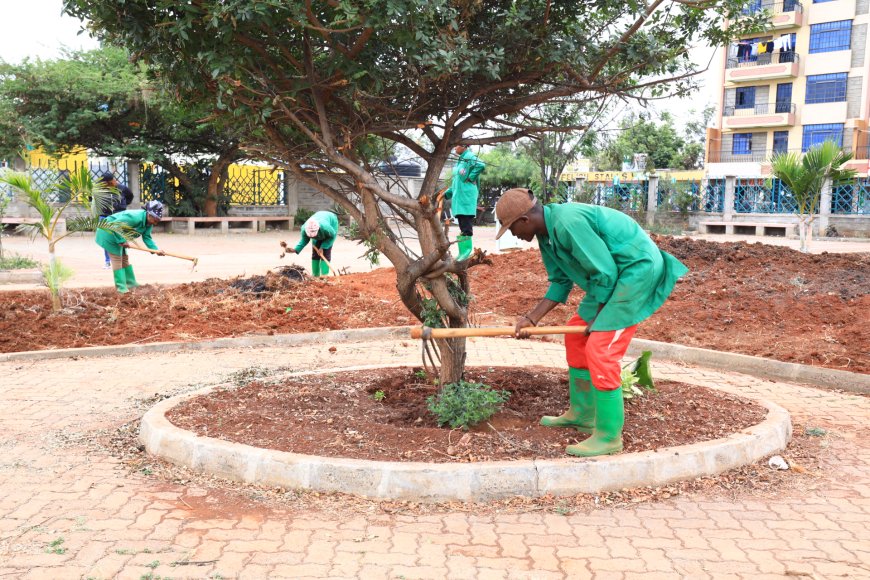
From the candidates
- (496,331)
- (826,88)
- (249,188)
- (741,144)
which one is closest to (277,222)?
(249,188)

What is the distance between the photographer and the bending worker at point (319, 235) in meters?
11.3

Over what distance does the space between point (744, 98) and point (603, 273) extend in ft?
143

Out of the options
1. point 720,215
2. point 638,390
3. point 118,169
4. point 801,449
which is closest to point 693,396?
point 638,390

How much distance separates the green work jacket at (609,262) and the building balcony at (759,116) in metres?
40.9

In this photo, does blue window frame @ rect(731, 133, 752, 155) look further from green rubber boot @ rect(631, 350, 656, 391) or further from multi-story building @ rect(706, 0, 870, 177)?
green rubber boot @ rect(631, 350, 656, 391)

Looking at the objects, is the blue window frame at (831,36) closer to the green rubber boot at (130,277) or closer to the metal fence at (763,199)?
the metal fence at (763,199)

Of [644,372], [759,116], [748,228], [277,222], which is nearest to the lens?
[644,372]

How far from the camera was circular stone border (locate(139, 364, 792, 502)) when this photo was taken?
398cm

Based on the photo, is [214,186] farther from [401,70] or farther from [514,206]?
[514,206]

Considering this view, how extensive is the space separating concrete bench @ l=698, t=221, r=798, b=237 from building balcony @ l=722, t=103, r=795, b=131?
12347 millimetres

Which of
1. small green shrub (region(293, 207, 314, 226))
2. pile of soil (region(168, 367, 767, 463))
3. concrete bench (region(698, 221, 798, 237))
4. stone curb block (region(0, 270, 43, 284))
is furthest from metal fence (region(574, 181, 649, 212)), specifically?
pile of soil (region(168, 367, 767, 463))

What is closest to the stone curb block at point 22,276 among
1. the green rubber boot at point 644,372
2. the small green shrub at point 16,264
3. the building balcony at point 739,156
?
the small green shrub at point 16,264

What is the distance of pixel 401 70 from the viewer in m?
4.83

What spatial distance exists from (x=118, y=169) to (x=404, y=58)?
2373cm
